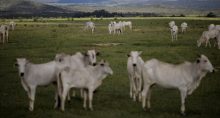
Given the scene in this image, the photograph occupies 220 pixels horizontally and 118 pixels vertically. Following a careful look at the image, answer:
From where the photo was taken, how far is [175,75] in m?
15.7

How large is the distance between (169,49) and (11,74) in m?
16.7

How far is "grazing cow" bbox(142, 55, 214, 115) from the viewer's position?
15633 mm

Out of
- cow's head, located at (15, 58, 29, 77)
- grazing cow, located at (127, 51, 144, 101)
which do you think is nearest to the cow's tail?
cow's head, located at (15, 58, 29, 77)

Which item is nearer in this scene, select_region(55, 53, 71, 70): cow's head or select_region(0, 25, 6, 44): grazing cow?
select_region(55, 53, 71, 70): cow's head

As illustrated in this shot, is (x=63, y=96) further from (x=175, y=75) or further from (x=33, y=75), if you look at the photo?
(x=175, y=75)

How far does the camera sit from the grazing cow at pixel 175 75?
51.3 feet

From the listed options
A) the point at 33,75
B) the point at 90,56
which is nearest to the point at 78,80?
the point at 33,75

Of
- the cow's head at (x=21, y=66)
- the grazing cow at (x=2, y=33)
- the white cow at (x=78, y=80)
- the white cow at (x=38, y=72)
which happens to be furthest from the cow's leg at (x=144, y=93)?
the grazing cow at (x=2, y=33)

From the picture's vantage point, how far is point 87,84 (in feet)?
52.9

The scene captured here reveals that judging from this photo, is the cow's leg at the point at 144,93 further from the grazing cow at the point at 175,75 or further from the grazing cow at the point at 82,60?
the grazing cow at the point at 82,60

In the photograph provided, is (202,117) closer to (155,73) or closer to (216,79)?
(155,73)

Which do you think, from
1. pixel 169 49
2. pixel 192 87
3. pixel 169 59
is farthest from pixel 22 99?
pixel 169 49

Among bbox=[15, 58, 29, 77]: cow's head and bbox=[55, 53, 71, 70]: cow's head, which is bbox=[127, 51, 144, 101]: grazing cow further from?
bbox=[15, 58, 29, 77]: cow's head

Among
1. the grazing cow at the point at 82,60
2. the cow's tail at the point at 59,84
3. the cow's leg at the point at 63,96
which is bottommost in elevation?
the cow's leg at the point at 63,96
